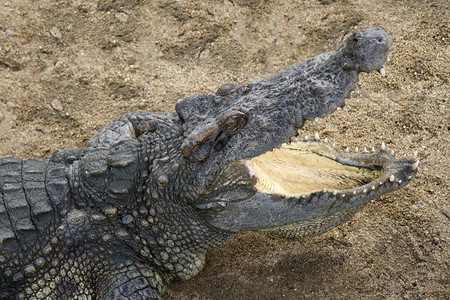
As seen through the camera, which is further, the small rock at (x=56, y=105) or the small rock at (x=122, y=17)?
the small rock at (x=122, y=17)

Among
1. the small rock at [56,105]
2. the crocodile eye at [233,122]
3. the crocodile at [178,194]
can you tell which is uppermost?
the crocodile eye at [233,122]

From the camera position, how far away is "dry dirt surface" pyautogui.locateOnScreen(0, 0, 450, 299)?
13.0ft

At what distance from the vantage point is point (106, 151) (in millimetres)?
3764

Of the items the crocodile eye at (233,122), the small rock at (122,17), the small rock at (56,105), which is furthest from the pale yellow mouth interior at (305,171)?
the small rock at (122,17)

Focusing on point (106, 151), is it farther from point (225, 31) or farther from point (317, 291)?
point (225, 31)

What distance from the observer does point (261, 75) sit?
545 centimetres

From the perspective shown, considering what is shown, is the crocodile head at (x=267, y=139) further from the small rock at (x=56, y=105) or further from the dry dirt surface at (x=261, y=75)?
the small rock at (x=56, y=105)

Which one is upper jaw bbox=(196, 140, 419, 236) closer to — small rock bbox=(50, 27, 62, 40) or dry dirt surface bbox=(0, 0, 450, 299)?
dry dirt surface bbox=(0, 0, 450, 299)

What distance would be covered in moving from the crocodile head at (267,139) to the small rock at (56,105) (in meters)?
2.05

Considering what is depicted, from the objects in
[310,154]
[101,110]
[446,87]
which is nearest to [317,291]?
[310,154]

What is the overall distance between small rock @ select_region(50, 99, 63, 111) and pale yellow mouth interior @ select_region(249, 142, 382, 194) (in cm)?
249

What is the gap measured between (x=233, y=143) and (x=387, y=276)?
1712 millimetres

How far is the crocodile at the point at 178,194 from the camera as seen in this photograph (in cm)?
339

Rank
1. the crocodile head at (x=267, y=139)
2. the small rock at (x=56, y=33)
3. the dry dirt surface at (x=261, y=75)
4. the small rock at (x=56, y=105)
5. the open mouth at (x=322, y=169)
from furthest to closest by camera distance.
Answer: the small rock at (x=56, y=33)
the small rock at (x=56, y=105)
the dry dirt surface at (x=261, y=75)
the open mouth at (x=322, y=169)
the crocodile head at (x=267, y=139)
